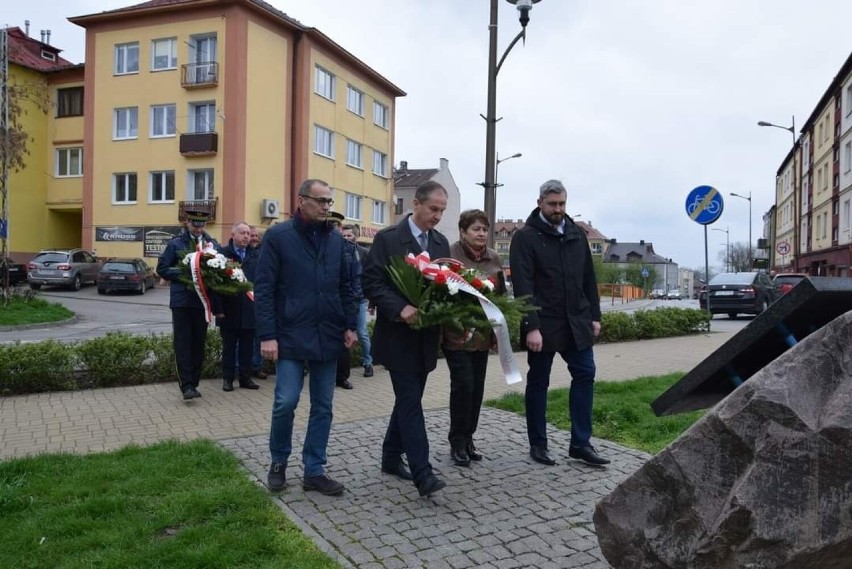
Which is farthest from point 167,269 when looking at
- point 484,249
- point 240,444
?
point 484,249

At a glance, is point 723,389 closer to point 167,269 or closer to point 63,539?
point 63,539

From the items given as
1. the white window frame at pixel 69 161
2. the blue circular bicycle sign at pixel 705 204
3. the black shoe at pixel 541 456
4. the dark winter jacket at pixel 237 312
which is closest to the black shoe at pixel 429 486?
the black shoe at pixel 541 456

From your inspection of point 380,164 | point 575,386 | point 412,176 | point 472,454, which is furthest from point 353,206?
point 575,386

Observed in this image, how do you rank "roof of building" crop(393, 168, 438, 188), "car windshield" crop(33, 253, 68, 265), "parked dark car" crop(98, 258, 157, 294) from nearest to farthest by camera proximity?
"parked dark car" crop(98, 258, 157, 294), "car windshield" crop(33, 253, 68, 265), "roof of building" crop(393, 168, 438, 188)

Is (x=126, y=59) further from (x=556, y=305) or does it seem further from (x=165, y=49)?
(x=556, y=305)

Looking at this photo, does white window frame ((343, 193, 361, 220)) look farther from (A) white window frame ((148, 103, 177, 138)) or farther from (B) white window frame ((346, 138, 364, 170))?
(A) white window frame ((148, 103, 177, 138))

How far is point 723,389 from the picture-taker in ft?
9.14

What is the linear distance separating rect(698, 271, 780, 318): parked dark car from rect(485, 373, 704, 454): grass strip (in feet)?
50.4

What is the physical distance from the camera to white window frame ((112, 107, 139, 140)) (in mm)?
35125

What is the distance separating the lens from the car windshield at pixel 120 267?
97.0 feet

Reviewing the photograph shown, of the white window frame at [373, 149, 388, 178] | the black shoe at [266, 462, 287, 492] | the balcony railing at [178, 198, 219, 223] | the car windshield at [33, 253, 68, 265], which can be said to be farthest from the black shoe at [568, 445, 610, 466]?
the white window frame at [373, 149, 388, 178]

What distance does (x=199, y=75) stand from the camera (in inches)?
1313

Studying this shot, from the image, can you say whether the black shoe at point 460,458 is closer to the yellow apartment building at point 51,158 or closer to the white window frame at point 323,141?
the white window frame at point 323,141

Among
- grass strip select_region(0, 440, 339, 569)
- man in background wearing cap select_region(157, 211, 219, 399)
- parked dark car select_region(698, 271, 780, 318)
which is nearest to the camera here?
grass strip select_region(0, 440, 339, 569)
